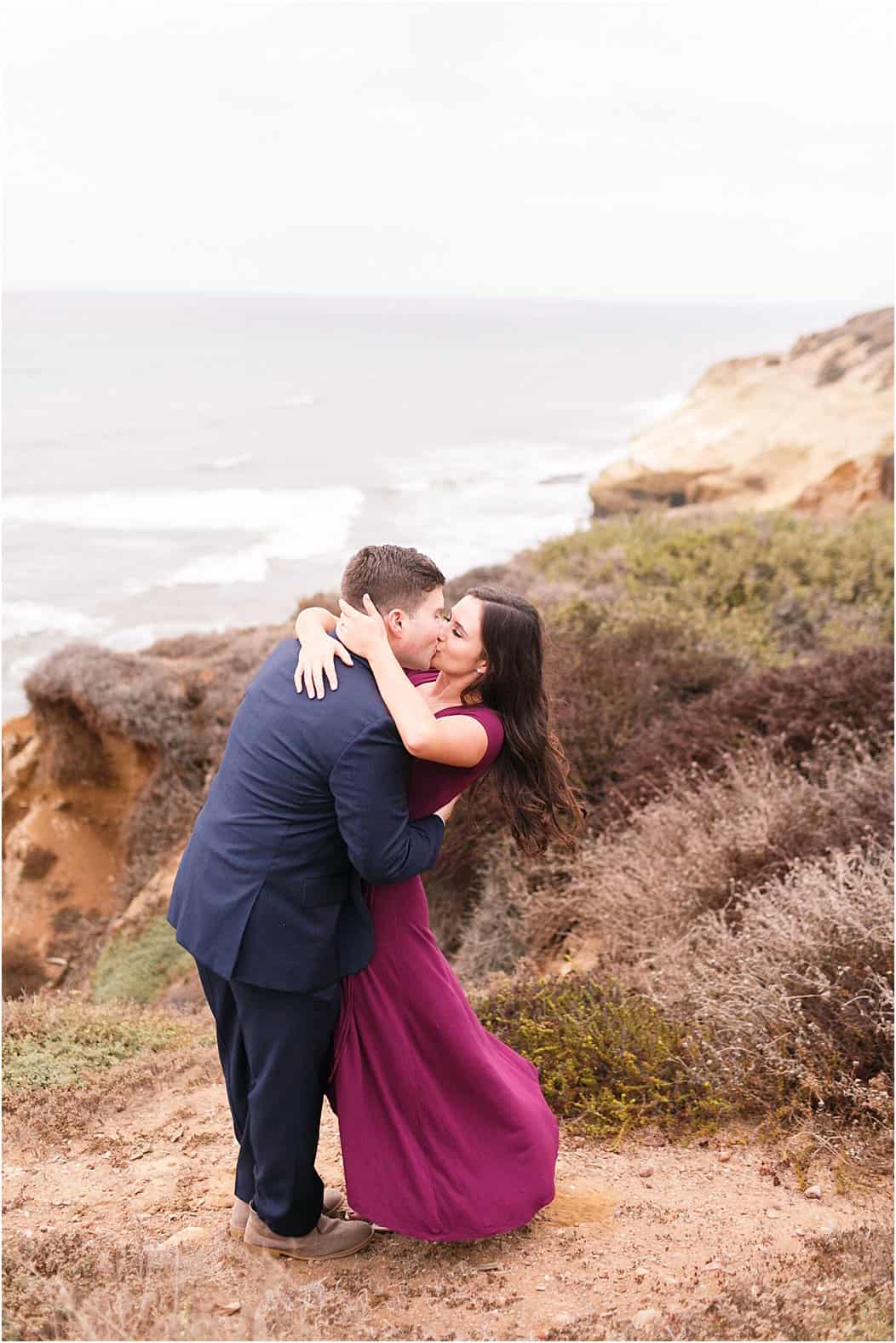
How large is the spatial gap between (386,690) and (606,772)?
469cm

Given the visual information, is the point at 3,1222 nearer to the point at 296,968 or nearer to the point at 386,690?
the point at 296,968

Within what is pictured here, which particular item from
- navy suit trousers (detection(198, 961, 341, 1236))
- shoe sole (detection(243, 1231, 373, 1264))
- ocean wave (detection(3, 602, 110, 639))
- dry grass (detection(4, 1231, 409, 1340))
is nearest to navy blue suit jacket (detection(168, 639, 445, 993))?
navy suit trousers (detection(198, 961, 341, 1236))

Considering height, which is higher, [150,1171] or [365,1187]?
[365,1187]

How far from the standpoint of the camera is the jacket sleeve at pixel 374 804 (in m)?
3.17

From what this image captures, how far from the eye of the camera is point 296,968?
341 cm

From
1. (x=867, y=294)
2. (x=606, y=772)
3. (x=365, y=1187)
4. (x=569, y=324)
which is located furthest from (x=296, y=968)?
(x=867, y=294)

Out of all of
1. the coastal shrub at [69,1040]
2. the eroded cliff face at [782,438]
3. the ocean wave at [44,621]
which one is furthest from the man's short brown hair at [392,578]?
the ocean wave at [44,621]

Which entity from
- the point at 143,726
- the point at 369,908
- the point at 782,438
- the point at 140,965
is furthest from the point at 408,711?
the point at 782,438

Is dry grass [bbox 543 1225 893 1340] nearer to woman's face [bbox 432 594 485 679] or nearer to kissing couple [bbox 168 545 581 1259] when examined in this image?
kissing couple [bbox 168 545 581 1259]

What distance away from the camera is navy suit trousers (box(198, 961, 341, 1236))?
3.51m

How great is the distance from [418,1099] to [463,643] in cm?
142

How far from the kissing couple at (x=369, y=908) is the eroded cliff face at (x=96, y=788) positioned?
637 centimetres

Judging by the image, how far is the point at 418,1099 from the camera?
3686mm

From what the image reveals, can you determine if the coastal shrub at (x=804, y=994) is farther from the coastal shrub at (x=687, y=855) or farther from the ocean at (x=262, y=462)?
the ocean at (x=262, y=462)
